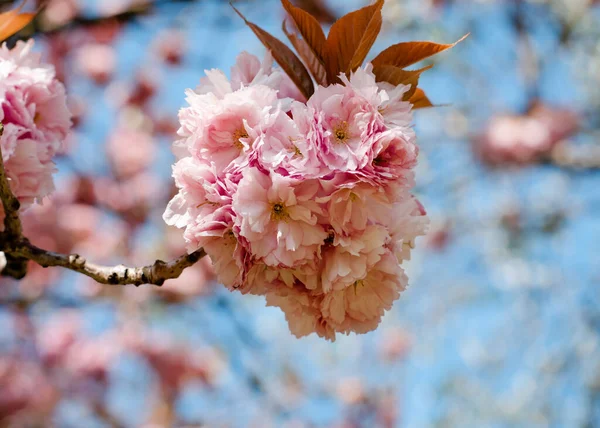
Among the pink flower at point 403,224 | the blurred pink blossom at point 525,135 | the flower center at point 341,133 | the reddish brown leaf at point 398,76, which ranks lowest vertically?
the blurred pink blossom at point 525,135

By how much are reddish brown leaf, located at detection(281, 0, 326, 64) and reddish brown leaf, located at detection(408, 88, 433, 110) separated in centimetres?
17

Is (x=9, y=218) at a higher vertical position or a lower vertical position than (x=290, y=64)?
lower

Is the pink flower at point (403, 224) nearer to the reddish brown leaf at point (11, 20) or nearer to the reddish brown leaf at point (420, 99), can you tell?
the reddish brown leaf at point (420, 99)

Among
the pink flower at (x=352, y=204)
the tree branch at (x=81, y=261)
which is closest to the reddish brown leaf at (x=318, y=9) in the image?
the tree branch at (x=81, y=261)

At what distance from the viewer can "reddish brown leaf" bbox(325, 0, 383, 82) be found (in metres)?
0.85

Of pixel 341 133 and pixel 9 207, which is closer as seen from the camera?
pixel 341 133

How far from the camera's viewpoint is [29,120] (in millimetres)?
1018

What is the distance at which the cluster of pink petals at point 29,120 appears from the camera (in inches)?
38.9

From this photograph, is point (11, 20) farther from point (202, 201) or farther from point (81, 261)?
point (202, 201)

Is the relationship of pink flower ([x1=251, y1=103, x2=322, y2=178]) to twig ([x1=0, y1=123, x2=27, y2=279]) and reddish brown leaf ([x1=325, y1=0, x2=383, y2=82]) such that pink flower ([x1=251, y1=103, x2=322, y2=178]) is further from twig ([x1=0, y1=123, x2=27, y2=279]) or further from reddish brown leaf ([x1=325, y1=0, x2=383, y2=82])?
twig ([x1=0, y1=123, x2=27, y2=279])

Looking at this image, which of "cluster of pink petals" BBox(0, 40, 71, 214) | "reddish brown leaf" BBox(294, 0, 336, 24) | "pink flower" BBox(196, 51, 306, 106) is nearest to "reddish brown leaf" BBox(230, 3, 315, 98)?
"pink flower" BBox(196, 51, 306, 106)

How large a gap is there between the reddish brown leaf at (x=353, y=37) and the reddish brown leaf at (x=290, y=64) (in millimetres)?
46

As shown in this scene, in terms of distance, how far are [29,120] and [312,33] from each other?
0.52 m

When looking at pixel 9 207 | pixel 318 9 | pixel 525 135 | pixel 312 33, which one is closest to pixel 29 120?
pixel 9 207
